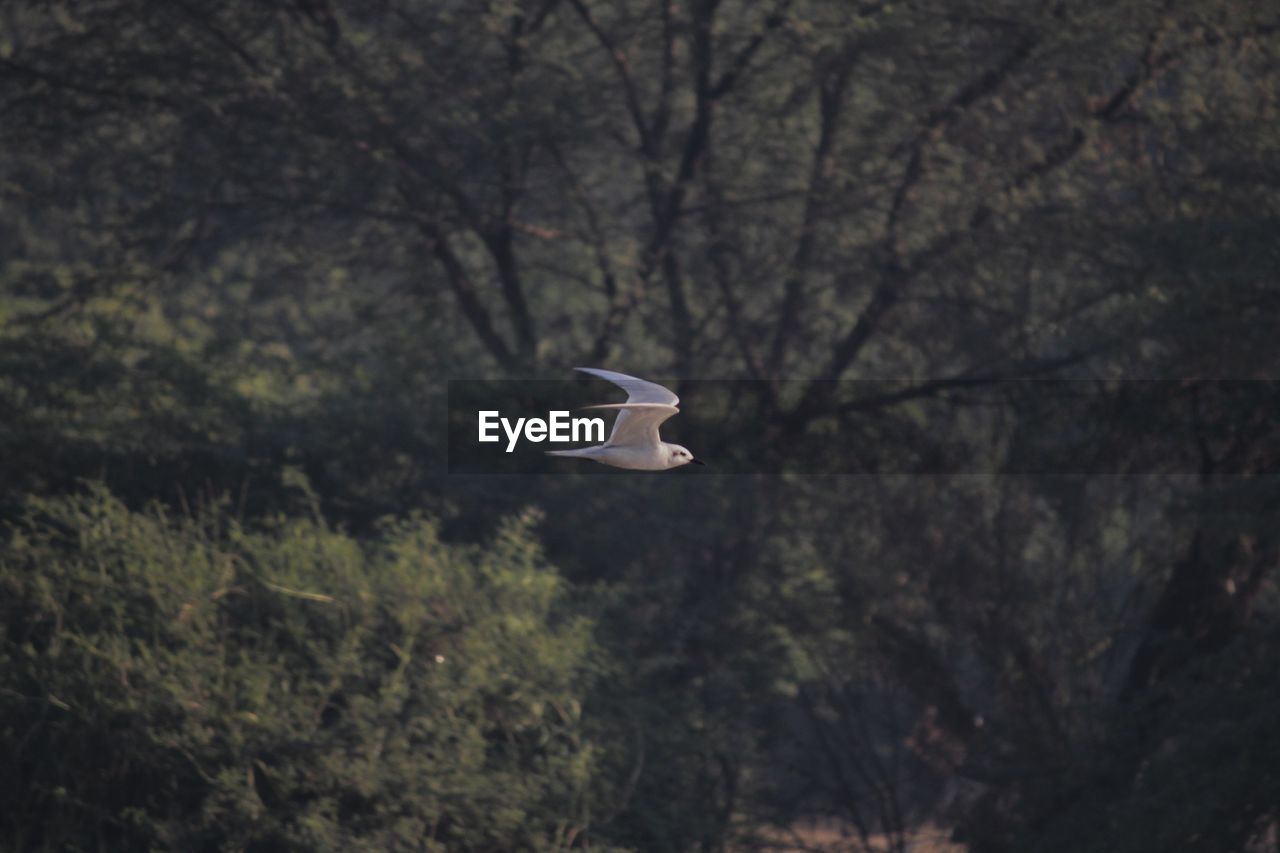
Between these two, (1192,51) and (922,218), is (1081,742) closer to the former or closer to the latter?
(922,218)

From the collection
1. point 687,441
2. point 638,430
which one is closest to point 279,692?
point 638,430

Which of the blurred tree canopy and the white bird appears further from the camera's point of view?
the blurred tree canopy

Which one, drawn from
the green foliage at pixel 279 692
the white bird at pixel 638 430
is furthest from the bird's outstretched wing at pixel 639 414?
the green foliage at pixel 279 692

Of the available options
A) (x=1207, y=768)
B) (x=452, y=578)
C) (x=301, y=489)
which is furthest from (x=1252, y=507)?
(x=301, y=489)

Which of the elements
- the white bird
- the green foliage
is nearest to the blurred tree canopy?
the green foliage

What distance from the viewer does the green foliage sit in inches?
364

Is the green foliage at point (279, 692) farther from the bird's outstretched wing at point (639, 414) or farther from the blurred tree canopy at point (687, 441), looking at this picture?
the bird's outstretched wing at point (639, 414)

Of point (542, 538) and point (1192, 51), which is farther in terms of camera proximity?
point (542, 538)

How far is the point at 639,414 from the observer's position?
6590mm

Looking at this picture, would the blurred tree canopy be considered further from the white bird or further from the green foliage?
the white bird

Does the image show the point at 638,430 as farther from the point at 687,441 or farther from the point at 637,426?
the point at 687,441

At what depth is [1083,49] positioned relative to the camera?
1150 cm

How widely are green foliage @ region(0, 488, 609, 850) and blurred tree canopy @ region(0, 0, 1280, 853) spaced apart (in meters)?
0.04

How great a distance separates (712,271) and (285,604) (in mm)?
5354
